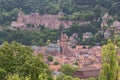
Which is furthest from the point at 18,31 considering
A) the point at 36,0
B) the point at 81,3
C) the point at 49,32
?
the point at 36,0

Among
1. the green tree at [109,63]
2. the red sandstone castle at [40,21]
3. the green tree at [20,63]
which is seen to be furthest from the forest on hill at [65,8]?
the green tree at [109,63]

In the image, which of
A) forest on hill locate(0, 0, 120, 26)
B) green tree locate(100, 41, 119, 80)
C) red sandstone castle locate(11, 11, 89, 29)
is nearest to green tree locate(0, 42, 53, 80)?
green tree locate(100, 41, 119, 80)

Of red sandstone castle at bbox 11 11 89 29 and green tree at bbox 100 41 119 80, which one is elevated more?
green tree at bbox 100 41 119 80

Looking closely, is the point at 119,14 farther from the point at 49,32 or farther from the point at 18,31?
the point at 18,31

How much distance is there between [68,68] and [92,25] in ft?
96.4

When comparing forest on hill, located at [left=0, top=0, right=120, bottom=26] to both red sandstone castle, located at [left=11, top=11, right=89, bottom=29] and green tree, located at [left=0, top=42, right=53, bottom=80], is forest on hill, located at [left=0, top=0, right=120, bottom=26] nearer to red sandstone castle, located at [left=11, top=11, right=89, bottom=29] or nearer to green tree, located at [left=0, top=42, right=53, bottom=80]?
red sandstone castle, located at [left=11, top=11, right=89, bottom=29]

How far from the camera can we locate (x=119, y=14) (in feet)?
235

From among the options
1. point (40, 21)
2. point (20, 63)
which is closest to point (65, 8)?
point (40, 21)

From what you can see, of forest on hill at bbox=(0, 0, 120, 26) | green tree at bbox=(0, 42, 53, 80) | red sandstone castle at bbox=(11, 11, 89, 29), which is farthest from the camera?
forest on hill at bbox=(0, 0, 120, 26)

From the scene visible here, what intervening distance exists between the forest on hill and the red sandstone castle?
130cm

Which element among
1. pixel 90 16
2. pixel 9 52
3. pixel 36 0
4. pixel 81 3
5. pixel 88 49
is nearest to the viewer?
pixel 9 52

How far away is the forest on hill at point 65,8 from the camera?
72.9 metres

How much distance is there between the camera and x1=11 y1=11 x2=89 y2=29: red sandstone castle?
72188mm

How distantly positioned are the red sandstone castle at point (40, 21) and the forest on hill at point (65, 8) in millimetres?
1299
